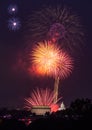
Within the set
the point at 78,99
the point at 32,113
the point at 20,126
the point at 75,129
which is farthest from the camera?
the point at 32,113

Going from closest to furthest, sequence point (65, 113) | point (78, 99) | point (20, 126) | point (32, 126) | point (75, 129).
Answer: point (75, 129)
point (32, 126)
point (20, 126)
point (65, 113)
point (78, 99)

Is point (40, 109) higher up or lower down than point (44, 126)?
higher up

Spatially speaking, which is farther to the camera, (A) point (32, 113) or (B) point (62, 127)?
(A) point (32, 113)

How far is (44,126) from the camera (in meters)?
49.0

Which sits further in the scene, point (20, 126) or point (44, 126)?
point (20, 126)

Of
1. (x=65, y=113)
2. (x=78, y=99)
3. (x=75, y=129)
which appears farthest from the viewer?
(x=78, y=99)

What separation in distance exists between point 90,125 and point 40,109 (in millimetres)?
146645

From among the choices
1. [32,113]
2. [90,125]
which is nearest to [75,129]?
[90,125]

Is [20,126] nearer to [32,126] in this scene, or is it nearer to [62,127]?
[32,126]

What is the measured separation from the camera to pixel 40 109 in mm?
191875

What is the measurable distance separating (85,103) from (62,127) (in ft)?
346

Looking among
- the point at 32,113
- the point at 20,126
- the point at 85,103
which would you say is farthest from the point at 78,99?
the point at 20,126

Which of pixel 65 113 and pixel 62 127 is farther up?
pixel 65 113

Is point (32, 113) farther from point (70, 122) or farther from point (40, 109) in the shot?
point (70, 122)
